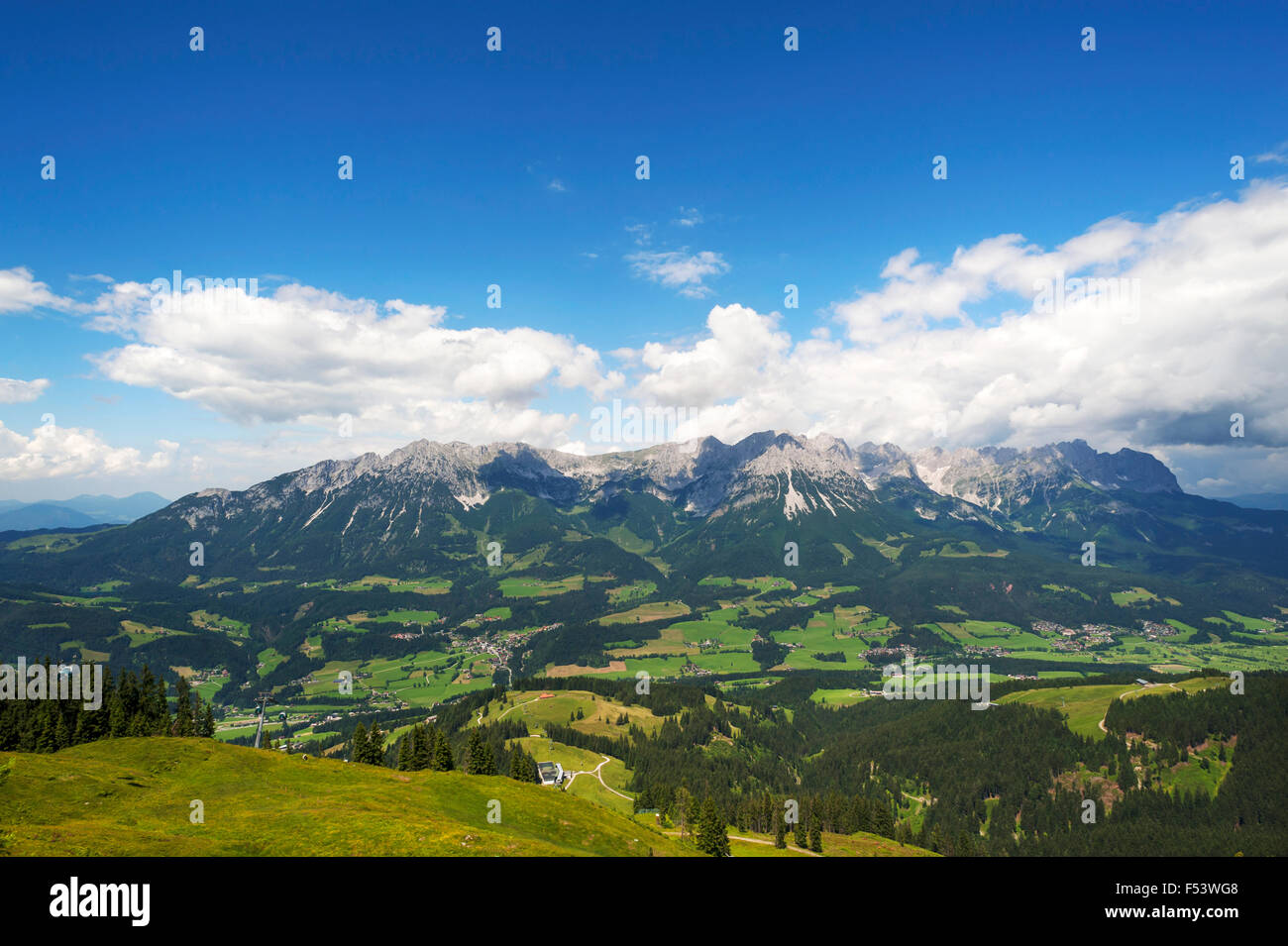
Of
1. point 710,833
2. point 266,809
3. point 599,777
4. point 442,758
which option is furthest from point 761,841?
point 266,809

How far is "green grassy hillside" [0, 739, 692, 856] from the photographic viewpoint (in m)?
45.5

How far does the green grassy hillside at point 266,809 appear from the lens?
149 ft

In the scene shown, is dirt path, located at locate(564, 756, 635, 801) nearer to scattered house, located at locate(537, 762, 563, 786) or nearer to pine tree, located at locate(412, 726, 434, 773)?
scattered house, located at locate(537, 762, 563, 786)

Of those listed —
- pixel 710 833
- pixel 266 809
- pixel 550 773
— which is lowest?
pixel 550 773

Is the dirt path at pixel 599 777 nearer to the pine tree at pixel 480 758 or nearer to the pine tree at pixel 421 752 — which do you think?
the pine tree at pixel 480 758

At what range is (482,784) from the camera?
8638 cm

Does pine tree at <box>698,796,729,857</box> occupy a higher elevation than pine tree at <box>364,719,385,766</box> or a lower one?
lower

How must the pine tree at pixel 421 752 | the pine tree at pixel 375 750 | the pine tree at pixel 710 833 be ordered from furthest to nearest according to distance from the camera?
1. the pine tree at pixel 375 750
2. the pine tree at pixel 421 752
3. the pine tree at pixel 710 833

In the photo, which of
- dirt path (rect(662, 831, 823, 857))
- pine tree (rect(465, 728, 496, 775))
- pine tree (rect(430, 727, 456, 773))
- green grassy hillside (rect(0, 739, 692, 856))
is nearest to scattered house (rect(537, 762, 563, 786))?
dirt path (rect(662, 831, 823, 857))

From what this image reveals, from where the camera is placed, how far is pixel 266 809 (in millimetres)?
59062

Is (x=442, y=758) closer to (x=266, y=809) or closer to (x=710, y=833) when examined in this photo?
(x=266, y=809)

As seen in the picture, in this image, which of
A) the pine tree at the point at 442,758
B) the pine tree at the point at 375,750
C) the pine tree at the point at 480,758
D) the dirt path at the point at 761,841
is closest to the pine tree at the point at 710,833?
the dirt path at the point at 761,841
